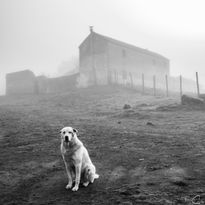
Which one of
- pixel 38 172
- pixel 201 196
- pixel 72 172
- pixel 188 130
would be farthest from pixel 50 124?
pixel 201 196

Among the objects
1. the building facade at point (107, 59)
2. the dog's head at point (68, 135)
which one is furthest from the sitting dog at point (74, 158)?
the building facade at point (107, 59)

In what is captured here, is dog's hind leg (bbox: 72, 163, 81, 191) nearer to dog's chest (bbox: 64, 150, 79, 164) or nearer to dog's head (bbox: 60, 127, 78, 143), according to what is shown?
dog's chest (bbox: 64, 150, 79, 164)

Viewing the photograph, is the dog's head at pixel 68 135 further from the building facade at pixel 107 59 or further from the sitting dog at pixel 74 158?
the building facade at pixel 107 59

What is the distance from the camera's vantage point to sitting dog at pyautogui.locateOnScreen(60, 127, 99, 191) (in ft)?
22.4

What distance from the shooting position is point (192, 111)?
801 inches

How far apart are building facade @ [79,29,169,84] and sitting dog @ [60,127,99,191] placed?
134 feet

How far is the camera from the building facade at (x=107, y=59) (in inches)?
2028

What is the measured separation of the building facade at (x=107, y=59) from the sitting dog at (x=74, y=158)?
40.7m

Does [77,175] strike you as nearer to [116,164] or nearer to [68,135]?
[68,135]

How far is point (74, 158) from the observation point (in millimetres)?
6824

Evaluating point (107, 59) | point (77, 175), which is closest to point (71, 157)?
point (77, 175)

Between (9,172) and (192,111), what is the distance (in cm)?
1441

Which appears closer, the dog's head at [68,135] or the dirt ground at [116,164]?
the dirt ground at [116,164]

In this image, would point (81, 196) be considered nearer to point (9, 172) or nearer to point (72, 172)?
point (72, 172)
